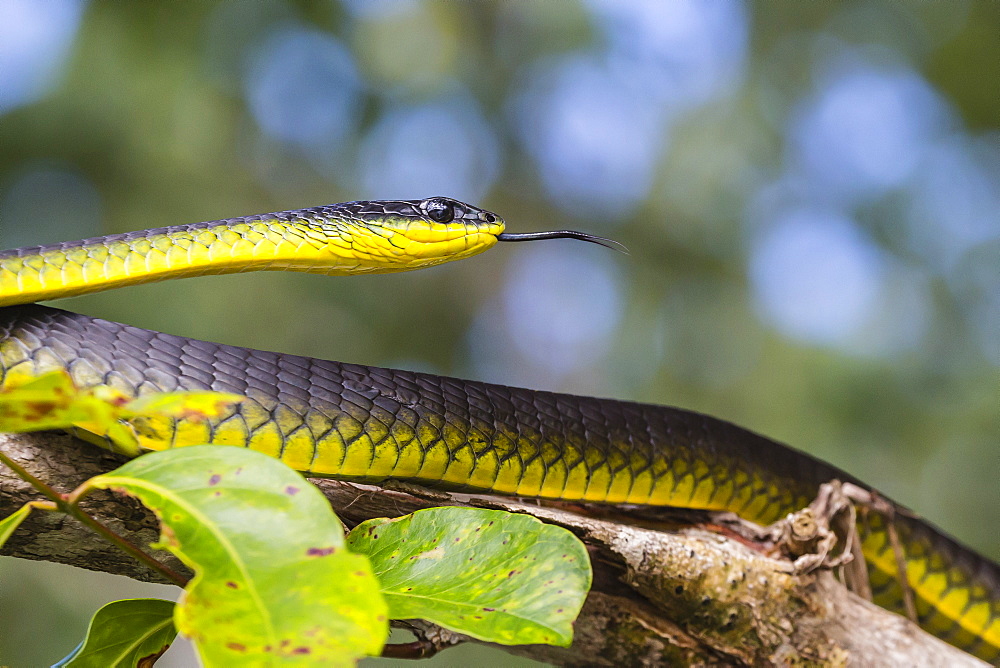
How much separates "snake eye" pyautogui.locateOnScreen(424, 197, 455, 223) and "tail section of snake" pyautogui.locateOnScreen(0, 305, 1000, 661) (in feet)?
1.59

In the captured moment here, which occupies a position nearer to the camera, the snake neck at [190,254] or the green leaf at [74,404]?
the green leaf at [74,404]

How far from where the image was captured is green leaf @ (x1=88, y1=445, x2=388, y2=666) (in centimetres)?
94

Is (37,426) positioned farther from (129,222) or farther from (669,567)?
(129,222)

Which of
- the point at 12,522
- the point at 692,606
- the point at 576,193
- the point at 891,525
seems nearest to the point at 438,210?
the point at 692,606

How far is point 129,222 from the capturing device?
717cm

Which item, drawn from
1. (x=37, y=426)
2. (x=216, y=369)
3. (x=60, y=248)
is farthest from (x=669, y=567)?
(x=60, y=248)

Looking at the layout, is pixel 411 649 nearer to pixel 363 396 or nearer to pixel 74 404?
pixel 363 396

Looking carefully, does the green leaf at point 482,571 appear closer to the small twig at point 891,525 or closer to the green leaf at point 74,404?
the green leaf at point 74,404

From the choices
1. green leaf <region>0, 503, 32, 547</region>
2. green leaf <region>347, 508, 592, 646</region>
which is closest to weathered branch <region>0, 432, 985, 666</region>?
green leaf <region>347, 508, 592, 646</region>

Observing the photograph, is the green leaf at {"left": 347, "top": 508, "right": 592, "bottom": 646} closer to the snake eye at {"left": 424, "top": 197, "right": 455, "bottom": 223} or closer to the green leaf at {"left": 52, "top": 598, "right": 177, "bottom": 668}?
the green leaf at {"left": 52, "top": 598, "right": 177, "bottom": 668}

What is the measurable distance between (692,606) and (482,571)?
1.13 m

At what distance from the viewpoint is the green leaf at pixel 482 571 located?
1224mm

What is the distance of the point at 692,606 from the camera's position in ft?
7.31

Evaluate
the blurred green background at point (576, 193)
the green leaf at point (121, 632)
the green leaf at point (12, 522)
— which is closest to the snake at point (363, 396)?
the green leaf at point (121, 632)
